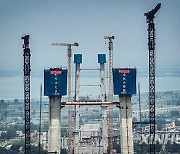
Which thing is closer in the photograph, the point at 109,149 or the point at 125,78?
the point at 125,78

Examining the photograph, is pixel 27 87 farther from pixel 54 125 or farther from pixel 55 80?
pixel 54 125

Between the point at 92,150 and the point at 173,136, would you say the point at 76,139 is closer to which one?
the point at 92,150

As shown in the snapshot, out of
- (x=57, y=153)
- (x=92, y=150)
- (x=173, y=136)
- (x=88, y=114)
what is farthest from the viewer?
(x=88, y=114)

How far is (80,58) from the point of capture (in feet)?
183

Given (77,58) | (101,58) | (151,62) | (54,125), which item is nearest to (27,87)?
(54,125)

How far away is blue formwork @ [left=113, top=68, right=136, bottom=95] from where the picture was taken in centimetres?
3919

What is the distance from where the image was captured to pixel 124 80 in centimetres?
3944

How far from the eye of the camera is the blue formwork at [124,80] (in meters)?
39.2

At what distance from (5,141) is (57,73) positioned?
54.7 m

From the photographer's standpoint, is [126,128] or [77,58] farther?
[77,58]

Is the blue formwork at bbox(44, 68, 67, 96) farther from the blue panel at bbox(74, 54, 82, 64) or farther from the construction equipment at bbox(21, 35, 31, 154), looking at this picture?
the blue panel at bbox(74, 54, 82, 64)

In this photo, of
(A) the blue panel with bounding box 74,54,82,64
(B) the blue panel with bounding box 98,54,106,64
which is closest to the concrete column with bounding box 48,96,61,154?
(A) the blue panel with bounding box 74,54,82,64

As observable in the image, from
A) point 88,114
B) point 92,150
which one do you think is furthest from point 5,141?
point 88,114

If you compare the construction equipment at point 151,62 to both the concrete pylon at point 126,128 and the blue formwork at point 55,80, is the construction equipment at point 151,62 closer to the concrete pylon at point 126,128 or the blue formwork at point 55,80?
the concrete pylon at point 126,128
